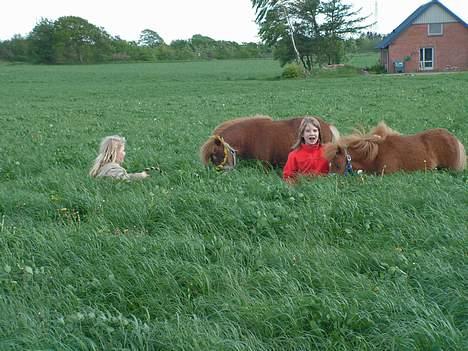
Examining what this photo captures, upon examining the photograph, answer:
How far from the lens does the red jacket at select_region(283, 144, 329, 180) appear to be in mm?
7070

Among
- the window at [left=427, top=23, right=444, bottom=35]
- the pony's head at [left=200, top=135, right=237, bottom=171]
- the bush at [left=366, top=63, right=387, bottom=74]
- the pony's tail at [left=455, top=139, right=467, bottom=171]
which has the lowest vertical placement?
the pony's tail at [left=455, top=139, right=467, bottom=171]

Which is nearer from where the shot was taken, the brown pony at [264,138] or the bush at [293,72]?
the brown pony at [264,138]

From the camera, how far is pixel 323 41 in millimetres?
48625

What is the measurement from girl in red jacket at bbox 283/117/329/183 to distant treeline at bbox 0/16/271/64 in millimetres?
84382

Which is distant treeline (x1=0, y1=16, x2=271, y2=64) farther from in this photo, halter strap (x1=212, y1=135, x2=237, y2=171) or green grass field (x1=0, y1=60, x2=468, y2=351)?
green grass field (x1=0, y1=60, x2=468, y2=351)

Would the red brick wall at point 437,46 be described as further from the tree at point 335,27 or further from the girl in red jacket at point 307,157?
the girl in red jacket at point 307,157

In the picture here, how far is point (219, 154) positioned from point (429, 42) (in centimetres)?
4329

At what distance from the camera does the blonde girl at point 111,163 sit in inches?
275

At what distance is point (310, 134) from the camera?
23.5 ft

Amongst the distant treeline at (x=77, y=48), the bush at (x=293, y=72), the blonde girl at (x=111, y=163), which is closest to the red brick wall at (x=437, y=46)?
the bush at (x=293, y=72)

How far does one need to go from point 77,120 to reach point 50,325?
13508mm

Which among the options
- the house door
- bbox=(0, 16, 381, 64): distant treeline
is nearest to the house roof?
the house door

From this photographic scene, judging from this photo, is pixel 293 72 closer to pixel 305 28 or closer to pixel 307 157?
pixel 305 28

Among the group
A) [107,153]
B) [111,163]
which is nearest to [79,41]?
[107,153]
